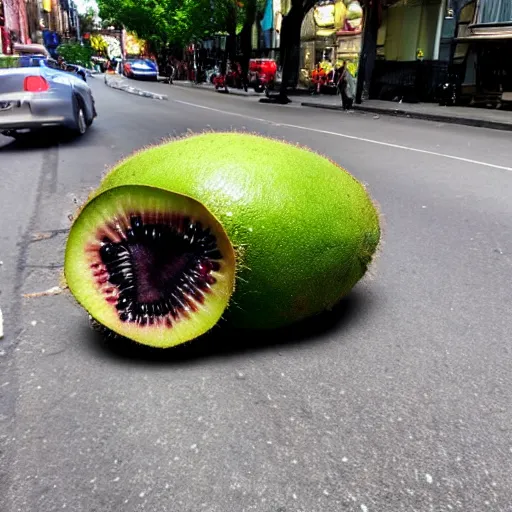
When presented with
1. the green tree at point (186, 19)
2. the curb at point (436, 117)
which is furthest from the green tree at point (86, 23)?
the curb at point (436, 117)

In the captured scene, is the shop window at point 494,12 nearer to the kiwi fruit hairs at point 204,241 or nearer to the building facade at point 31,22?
the kiwi fruit hairs at point 204,241

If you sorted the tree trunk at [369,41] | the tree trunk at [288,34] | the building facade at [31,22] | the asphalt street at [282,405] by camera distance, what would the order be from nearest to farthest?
the asphalt street at [282,405] → the tree trunk at [369,41] → the tree trunk at [288,34] → the building facade at [31,22]

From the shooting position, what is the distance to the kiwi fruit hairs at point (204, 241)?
2.08 meters

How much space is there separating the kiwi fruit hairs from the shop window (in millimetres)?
19391

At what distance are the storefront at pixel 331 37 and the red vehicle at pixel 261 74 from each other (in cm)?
240

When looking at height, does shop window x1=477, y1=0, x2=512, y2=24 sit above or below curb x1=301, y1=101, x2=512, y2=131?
above

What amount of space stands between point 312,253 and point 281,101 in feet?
70.5

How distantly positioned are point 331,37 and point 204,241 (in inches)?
1305

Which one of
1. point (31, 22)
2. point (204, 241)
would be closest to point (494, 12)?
point (204, 241)

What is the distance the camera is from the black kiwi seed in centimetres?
210

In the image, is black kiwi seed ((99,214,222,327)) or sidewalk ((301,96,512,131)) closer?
black kiwi seed ((99,214,222,327))

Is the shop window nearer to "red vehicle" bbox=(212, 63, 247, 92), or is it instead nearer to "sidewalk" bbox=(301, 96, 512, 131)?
"sidewalk" bbox=(301, 96, 512, 131)

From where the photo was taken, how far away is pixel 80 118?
9953 mm

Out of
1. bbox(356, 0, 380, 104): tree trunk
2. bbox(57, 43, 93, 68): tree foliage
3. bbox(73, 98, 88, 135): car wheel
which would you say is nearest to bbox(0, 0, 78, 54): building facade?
bbox(57, 43, 93, 68): tree foliage
